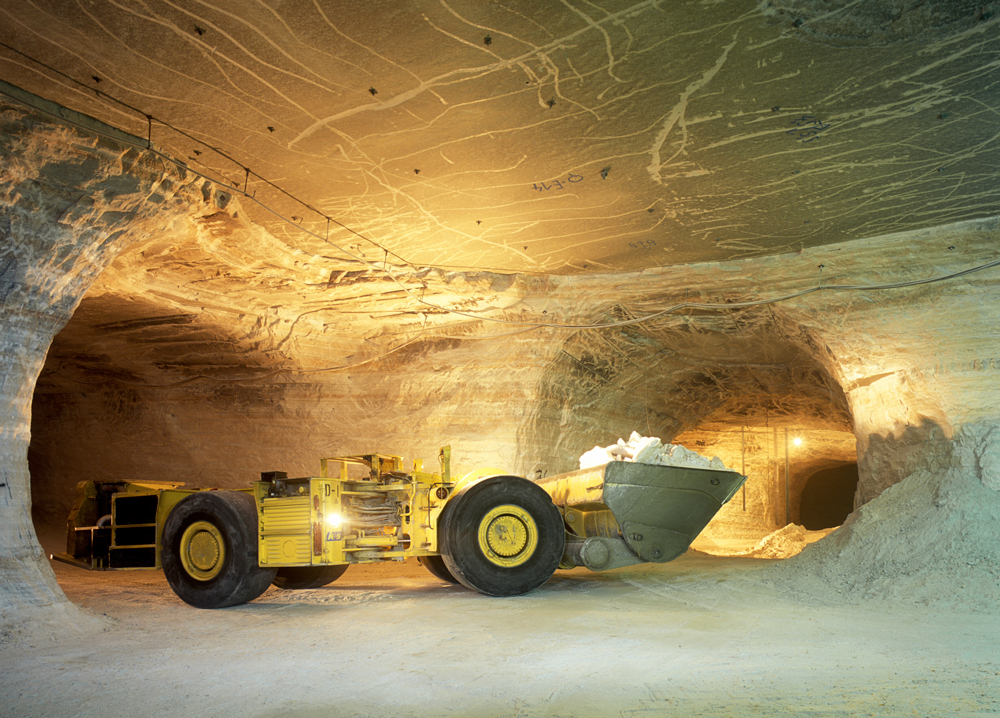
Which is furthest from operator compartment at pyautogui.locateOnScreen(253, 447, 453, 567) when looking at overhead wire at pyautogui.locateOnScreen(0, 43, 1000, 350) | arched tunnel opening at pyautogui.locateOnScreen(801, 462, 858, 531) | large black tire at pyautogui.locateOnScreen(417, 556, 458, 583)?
arched tunnel opening at pyautogui.locateOnScreen(801, 462, 858, 531)

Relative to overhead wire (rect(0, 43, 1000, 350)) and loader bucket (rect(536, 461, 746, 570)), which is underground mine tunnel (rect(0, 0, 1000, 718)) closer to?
overhead wire (rect(0, 43, 1000, 350))

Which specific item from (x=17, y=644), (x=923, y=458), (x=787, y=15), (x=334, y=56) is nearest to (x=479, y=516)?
(x=17, y=644)

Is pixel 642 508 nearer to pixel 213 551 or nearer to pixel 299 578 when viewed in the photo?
pixel 299 578

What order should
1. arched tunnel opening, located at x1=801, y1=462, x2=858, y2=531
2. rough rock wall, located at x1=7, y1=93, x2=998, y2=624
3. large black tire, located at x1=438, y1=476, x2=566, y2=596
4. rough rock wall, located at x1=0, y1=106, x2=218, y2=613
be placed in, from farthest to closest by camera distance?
arched tunnel opening, located at x1=801, y1=462, x2=858, y2=531 → large black tire, located at x1=438, y1=476, x2=566, y2=596 → rough rock wall, located at x1=7, y1=93, x2=998, y2=624 → rough rock wall, located at x1=0, y1=106, x2=218, y2=613

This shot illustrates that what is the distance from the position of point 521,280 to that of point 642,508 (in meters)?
4.01

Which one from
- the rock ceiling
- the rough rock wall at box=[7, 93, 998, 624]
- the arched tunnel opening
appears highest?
the rock ceiling

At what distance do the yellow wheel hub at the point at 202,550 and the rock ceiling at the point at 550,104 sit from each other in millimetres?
3397

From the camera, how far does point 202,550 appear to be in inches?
268

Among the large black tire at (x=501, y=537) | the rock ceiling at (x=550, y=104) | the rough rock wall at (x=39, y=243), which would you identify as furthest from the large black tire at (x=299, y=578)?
the rock ceiling at (x=550, y=104)

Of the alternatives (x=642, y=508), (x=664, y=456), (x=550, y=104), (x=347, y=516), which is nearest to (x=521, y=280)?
(x=664, y=456)

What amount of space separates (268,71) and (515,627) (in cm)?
467

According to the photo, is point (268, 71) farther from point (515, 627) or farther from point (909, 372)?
point (909, 372)

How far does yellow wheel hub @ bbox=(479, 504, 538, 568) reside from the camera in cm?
685

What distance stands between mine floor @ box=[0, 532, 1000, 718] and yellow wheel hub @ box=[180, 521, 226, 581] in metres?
0.42
